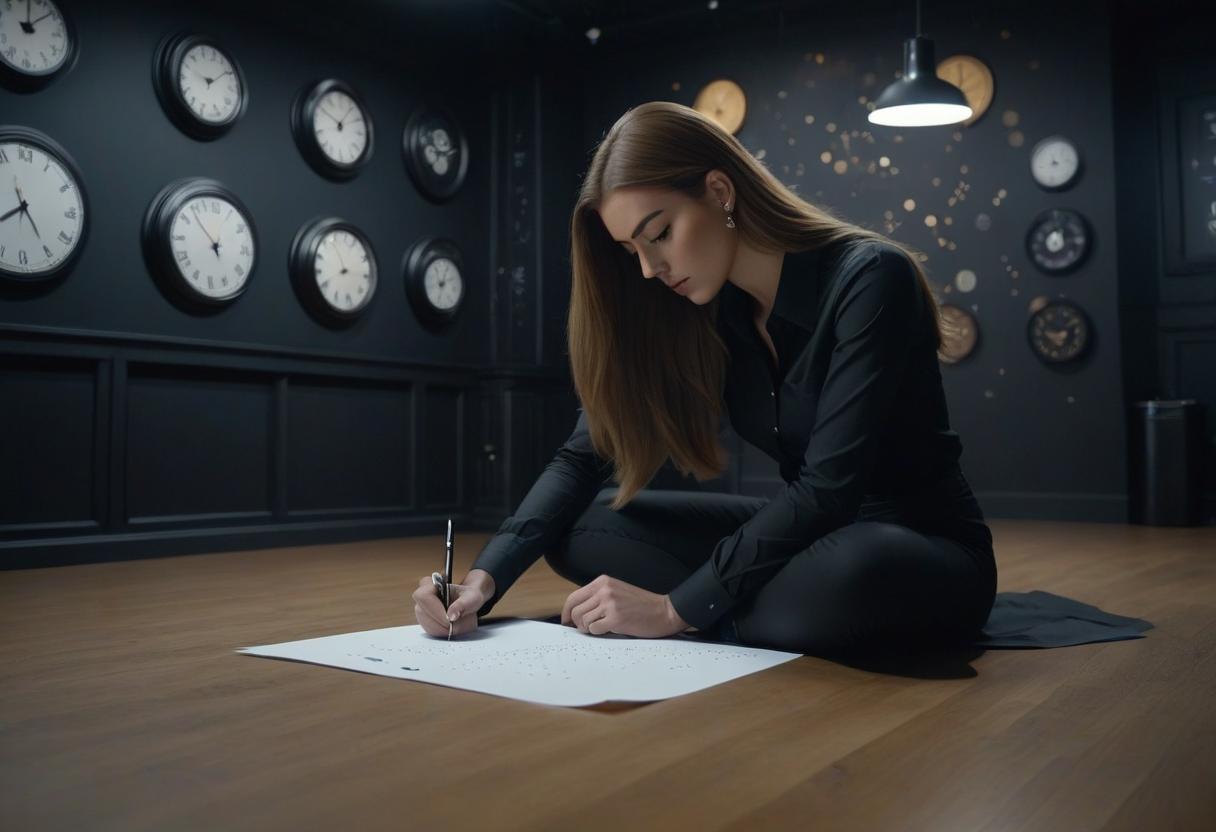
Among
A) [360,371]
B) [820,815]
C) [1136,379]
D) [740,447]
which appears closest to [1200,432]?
[1136,379]

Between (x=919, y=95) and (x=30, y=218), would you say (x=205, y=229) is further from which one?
(x=919, y=95)

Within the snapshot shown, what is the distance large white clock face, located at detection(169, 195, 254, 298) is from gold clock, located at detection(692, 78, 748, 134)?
3.32 m

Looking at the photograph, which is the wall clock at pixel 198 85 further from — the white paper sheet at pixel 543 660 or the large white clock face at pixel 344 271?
the white paper sheet at pixel 543 660

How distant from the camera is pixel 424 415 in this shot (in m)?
5.91

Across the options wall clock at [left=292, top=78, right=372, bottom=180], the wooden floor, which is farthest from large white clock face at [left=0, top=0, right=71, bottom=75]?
the wooden floor

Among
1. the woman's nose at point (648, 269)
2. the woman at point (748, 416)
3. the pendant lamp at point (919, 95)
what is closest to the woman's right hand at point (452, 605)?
the woman at point (748, 416)

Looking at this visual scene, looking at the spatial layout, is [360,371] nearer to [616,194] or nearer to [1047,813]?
[616,194]

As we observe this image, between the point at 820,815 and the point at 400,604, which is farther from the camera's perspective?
the point at 400,604

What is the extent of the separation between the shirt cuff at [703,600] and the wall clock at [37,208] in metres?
3.31

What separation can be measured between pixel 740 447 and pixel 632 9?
9.15ft

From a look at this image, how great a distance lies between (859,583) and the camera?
1.71m

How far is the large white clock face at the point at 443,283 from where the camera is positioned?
19.7 ft

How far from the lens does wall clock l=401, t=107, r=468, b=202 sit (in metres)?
5.98

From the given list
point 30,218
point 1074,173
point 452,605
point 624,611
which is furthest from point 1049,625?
point 1074,173
